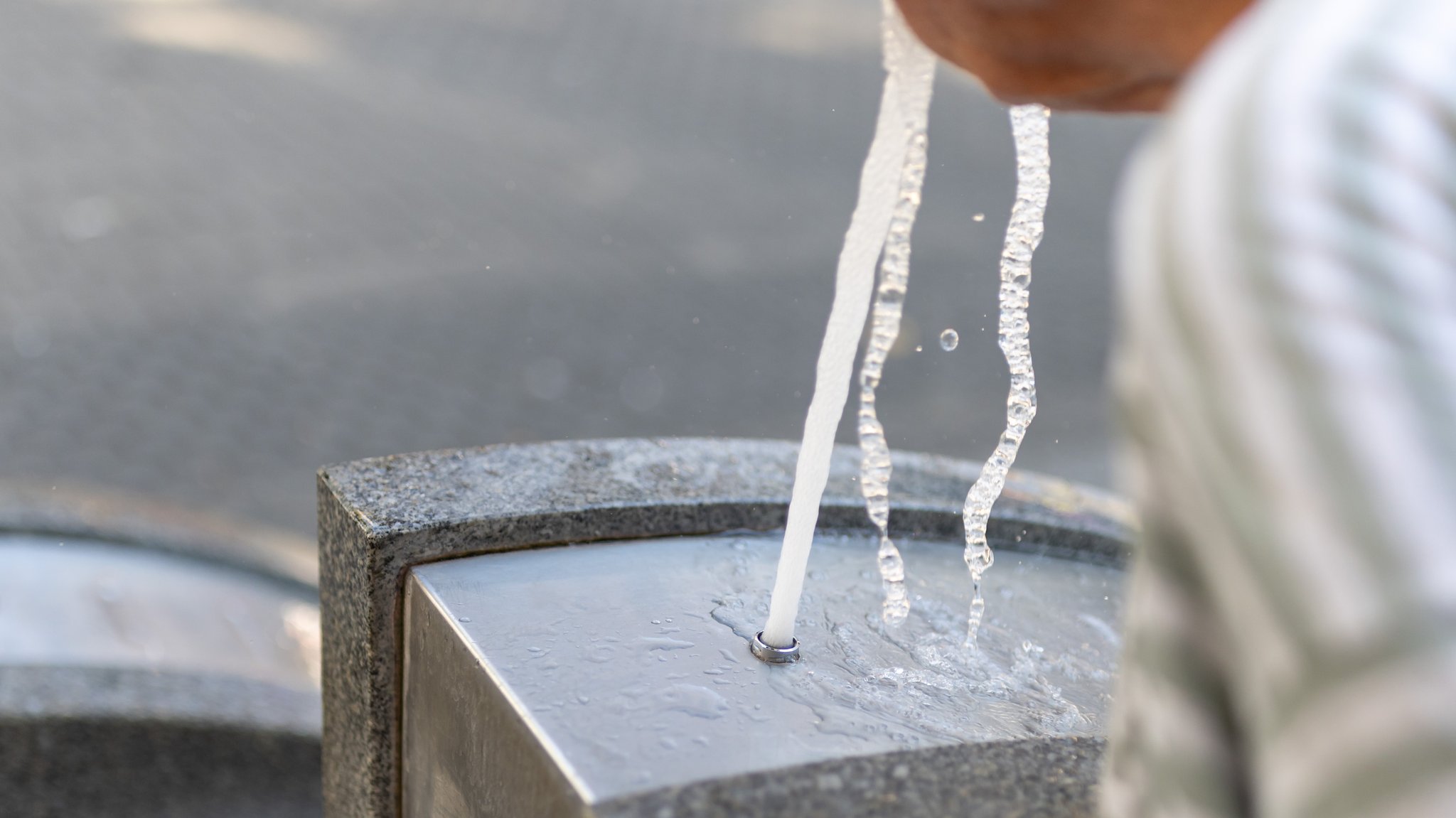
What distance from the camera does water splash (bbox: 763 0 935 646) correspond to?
5.33 ft

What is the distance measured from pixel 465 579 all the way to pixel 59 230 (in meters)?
5.43

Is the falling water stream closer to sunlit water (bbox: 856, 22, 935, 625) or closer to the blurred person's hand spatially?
sunlit water (bbox: 856, 22, 935, 625)

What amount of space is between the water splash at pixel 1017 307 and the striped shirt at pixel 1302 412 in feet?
3.78

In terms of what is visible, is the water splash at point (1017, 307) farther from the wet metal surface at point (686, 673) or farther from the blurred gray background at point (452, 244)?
the blurred gray background at point (452, 244)

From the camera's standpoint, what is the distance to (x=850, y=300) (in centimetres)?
167

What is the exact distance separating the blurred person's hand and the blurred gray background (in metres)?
3.92

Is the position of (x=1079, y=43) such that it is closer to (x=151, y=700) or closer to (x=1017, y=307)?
(x=1017, y=307)

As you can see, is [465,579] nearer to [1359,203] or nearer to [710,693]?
[710,693]

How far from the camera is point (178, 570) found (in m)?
3.40

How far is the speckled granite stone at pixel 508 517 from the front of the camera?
182 cm

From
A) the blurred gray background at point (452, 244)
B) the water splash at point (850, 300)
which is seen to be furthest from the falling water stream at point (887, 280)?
the blurred gray background at point (452, 244)

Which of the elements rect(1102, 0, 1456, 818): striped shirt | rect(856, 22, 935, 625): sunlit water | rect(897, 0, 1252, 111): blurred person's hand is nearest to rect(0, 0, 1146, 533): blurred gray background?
rect(856, 22, 935, 625): sunlit water

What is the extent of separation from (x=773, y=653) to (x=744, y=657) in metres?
0.04

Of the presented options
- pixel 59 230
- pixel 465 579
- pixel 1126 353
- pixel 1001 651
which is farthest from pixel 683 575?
pixel 59 230
